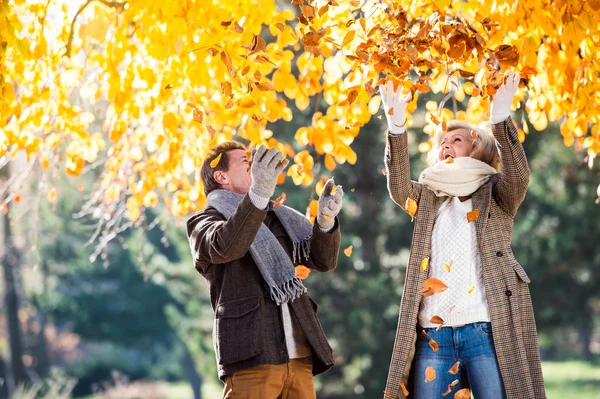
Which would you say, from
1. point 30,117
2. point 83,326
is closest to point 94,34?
point 30,117

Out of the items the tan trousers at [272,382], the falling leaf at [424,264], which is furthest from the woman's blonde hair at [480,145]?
the tan trousers at [272,382]

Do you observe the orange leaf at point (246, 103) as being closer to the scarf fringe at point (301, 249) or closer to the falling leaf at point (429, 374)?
the scarf fringe at point (301, 249)

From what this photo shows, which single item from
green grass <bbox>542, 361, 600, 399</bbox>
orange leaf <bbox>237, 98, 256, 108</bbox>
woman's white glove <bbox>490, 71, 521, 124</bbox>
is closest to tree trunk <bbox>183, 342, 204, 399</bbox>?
green grass <bbox>542, 361, 600, 399</bbox>

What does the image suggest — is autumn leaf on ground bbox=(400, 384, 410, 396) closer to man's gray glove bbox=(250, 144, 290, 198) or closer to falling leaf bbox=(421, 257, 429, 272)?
falling leaf bbox=(421, 257, 429, 272)

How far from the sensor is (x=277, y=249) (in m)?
2.85

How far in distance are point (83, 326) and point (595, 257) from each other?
13286 mm

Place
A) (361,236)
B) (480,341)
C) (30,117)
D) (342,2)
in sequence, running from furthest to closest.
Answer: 1. (361,236)
2. (30,117)
3. (342,2)
4. (480,341)

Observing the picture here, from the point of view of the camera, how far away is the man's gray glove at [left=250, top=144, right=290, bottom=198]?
2588mm

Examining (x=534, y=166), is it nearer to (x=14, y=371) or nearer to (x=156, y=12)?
(x=156, y=12)

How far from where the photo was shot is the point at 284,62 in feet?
14.1

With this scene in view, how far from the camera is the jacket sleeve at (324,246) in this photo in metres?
2.86

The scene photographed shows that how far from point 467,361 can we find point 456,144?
70 centimetres

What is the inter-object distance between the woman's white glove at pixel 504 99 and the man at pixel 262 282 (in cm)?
54

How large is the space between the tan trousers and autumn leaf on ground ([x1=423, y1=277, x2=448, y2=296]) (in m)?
0.44
